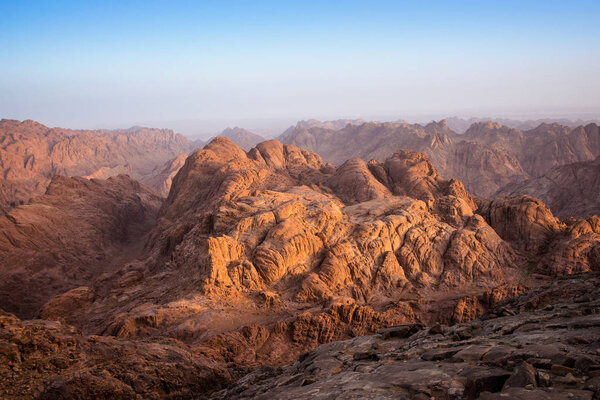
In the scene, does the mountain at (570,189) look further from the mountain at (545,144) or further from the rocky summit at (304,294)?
the mountain at (545,144)

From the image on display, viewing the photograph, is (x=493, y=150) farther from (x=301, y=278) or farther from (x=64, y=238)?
(x=64, y=238)

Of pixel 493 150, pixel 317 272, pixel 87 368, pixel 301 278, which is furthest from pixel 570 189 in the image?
pixel 87 368

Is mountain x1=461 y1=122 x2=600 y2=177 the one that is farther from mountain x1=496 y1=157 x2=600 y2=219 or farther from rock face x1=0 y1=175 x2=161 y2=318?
rock face x1=0 y1=175 x2=161 y2=318

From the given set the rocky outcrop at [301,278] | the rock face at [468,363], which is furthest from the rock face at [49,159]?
the rock face at [468,363]

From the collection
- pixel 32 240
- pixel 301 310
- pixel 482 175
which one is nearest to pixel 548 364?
pixel 301 310

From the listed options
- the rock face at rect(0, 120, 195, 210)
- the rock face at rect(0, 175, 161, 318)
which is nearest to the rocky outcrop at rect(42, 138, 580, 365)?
the rock face at rect(0, 175, 161, 318)

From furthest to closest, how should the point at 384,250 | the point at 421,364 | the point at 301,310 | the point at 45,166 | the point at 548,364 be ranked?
the point at 45,166 < the point at 384,250 < the point at 301,310 < the point at 421,364 < the point at 548,364

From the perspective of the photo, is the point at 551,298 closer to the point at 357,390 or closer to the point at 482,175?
the point at 357,390
